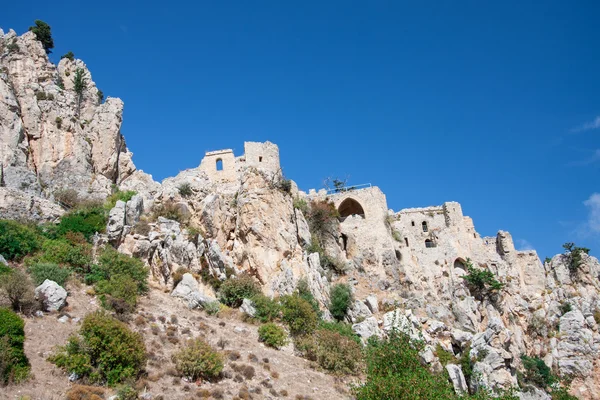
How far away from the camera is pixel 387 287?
1383 inches

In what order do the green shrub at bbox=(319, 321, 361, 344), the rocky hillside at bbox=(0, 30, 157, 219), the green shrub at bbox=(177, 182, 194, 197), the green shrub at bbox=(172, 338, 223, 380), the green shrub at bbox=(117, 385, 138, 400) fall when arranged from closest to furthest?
1. the green shrub at bbox=(117, 385, 138, 400)
2. the green shrub at bbox=(172, 338, 223, 380)
3. the green shrub at bbox=(319, 321, 361, 344)
4. the rocky hillside at bbox=(0, 30, 157, 219)
5. the green shrub at bbox=(177, 182, 194, 197)

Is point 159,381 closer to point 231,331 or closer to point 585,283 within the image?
point 231,331

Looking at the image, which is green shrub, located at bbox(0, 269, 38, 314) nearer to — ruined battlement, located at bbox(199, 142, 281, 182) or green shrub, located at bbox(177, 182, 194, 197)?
green shrub, located at bbox(177, 182, 194, 197)

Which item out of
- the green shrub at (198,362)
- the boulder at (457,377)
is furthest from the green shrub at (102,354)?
the boulder at (457,377)

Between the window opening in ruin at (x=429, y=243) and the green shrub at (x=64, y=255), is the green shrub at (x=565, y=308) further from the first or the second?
the green shrub at (x=64, y=255)

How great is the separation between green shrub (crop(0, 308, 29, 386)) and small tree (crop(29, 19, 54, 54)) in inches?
1291

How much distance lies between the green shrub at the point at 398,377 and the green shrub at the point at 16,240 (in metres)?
15.7

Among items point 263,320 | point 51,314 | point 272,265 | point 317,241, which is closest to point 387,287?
point 317,241

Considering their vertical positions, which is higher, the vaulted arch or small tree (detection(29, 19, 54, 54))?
small tree (detection(29, 19, 54, 54))

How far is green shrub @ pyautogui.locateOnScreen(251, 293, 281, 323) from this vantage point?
2578cm

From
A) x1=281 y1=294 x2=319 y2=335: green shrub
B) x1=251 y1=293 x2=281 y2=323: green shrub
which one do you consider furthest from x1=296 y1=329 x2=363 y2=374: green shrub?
x1=251 y1=293 x2=281 y2=323: green shrub

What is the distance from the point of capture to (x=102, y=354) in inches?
671

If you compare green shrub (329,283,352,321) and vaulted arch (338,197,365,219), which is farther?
vaulted arch (338,197,365,219)

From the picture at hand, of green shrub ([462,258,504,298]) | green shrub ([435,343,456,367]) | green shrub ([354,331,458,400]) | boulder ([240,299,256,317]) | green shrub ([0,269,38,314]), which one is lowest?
green shrub ([354,331,458,400])
